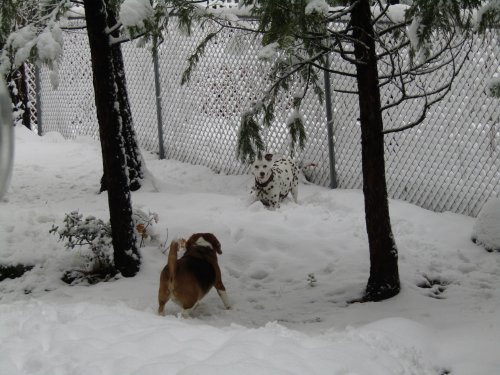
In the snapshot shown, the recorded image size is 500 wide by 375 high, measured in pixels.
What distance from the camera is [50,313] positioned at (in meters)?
3.80

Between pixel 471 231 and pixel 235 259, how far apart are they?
7.83 feet

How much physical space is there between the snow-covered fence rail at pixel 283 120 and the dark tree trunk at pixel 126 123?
1.48 metres

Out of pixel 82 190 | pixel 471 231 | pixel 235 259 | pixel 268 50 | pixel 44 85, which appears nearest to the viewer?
pixel 268 50

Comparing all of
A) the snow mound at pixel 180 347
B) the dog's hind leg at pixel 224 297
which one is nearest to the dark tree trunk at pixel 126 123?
the dog's hind leg at pixel 224 297

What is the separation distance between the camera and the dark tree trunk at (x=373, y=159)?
15.3ft

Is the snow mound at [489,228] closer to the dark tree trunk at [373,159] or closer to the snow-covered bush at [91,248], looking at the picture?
the dark tree trunk at [373,159]

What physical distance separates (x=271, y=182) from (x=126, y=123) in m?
1.89

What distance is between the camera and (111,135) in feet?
16.9

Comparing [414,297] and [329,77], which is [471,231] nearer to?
[414,297]

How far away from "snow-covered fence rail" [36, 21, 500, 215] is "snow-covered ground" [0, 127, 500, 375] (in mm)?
418

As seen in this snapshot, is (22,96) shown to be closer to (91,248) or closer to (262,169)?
(262,169)

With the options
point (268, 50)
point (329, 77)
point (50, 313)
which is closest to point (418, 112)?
point (329, 77)

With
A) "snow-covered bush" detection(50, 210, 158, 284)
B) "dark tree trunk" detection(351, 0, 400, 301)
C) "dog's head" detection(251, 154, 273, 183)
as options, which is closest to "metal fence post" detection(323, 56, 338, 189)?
"dog's head" detection(251, 154, 273, 183)

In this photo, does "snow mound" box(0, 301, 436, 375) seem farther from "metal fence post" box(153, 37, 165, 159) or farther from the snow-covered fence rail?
"metal fence post" box(153, 37, 165, 159)
